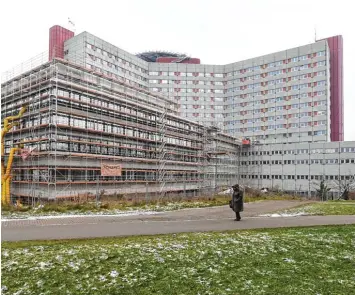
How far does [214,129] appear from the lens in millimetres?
53312

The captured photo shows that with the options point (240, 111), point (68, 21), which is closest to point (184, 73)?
point (240, 111)

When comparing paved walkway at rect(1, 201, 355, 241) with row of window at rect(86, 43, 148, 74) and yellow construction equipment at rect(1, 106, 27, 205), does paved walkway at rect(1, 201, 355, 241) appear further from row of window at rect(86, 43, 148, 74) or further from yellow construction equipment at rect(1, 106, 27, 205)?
row of window at rect(86, 43, 148, 74)

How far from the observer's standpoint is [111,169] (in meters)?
33.7

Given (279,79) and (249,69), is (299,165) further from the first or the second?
(249,69)

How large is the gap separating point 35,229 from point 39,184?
65.6 feet

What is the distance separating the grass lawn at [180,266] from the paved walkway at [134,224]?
4.35 feet

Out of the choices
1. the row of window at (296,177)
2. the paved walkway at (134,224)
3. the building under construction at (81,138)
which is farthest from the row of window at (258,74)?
the paved walkway at (134,224)

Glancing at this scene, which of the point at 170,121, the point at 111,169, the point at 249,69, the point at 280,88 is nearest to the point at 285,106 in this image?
the point at 280,88

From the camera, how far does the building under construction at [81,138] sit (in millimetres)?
29250

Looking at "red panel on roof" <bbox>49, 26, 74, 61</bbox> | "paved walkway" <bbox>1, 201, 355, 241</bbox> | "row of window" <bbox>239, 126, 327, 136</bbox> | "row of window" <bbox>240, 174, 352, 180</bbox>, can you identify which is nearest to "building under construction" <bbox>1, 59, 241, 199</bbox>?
"paved walkway" <bbox>1, 201, 355, 241</bbox>

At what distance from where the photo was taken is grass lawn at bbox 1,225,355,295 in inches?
253

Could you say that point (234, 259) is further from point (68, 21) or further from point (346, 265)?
point (68, 21)

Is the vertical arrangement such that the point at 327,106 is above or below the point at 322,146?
above

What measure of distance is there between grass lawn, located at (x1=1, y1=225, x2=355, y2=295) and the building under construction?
16.9 m
